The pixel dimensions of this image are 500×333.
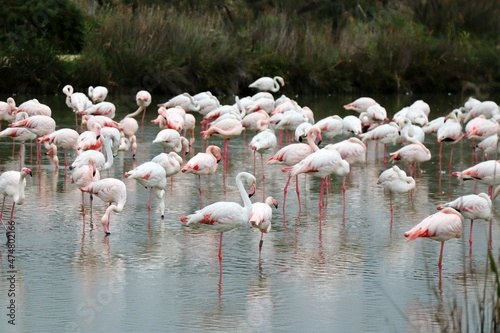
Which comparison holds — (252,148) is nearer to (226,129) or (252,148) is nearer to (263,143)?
(263,143)

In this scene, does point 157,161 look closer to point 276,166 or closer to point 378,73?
point 276,166

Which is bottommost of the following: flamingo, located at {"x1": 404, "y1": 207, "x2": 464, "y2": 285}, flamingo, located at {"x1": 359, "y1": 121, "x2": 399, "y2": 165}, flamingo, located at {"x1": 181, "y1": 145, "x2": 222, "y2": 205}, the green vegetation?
flamingo, located at {"x1": 404, "y1": 207, "x2": 464, "y2": 285}

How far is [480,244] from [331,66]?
58.8 feet

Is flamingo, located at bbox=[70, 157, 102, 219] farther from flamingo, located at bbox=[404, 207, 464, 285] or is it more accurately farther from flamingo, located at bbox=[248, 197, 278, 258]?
flamingo, located at bbox=[404, 207, 464, 285]

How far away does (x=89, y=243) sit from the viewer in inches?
382

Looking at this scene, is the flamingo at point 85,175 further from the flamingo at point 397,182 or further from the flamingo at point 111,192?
the flamingo at point 397,182

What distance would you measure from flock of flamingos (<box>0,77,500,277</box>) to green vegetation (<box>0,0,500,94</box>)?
605cm

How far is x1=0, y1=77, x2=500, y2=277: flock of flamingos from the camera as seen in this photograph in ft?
29.9

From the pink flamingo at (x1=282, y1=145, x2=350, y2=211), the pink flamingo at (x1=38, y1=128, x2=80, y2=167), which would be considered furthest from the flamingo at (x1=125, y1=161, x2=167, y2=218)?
the pink flamingo at (x1=38, y1=128, x2=80, y2=167)

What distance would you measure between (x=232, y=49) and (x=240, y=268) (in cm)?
1764

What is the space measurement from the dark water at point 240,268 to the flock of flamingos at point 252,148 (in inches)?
11.9

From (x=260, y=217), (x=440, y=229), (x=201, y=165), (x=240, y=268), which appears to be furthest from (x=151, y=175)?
(x=440, y=229)

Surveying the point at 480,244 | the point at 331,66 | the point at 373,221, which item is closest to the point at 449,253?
the point at 480,244

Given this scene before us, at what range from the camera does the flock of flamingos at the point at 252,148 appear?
9.12 meters
